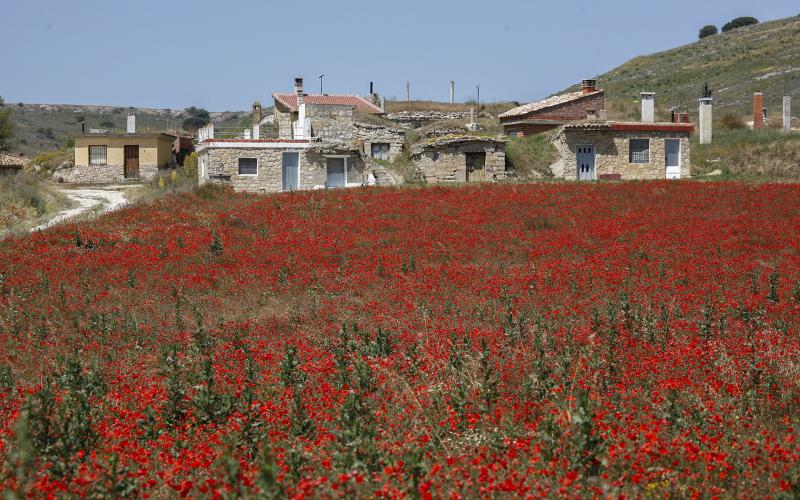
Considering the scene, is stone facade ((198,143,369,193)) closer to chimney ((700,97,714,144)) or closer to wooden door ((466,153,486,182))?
wooden door ((466,153,486,182))

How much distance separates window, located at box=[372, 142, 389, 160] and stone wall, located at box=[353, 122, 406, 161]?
0.15 meters

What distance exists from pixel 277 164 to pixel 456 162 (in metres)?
9.46

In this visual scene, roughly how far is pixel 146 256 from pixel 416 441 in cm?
1626

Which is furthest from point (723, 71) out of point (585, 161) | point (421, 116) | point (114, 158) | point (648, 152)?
point (114, 158)

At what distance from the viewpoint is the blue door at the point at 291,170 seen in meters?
41.4

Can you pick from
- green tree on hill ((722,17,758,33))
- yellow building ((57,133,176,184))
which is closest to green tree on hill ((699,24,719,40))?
green tree on hill ((722,17,758,33))

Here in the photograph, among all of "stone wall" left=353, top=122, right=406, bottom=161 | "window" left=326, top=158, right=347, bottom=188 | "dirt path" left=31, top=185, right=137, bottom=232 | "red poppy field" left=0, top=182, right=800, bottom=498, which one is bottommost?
"red poppy field" left=0, top=182, right=800, bottom=498

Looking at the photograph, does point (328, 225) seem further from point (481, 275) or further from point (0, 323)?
point (0, 323)

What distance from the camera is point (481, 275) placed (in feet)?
65.0

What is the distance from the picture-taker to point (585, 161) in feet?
142

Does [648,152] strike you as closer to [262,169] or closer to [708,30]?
[262,169]

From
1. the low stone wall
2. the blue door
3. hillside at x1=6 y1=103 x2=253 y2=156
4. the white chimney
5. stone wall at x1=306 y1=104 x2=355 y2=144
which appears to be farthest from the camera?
hillside at x1=6 y1=103 x2=253 y2=156

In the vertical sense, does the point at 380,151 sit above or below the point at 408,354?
above

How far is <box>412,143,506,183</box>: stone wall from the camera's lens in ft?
139
